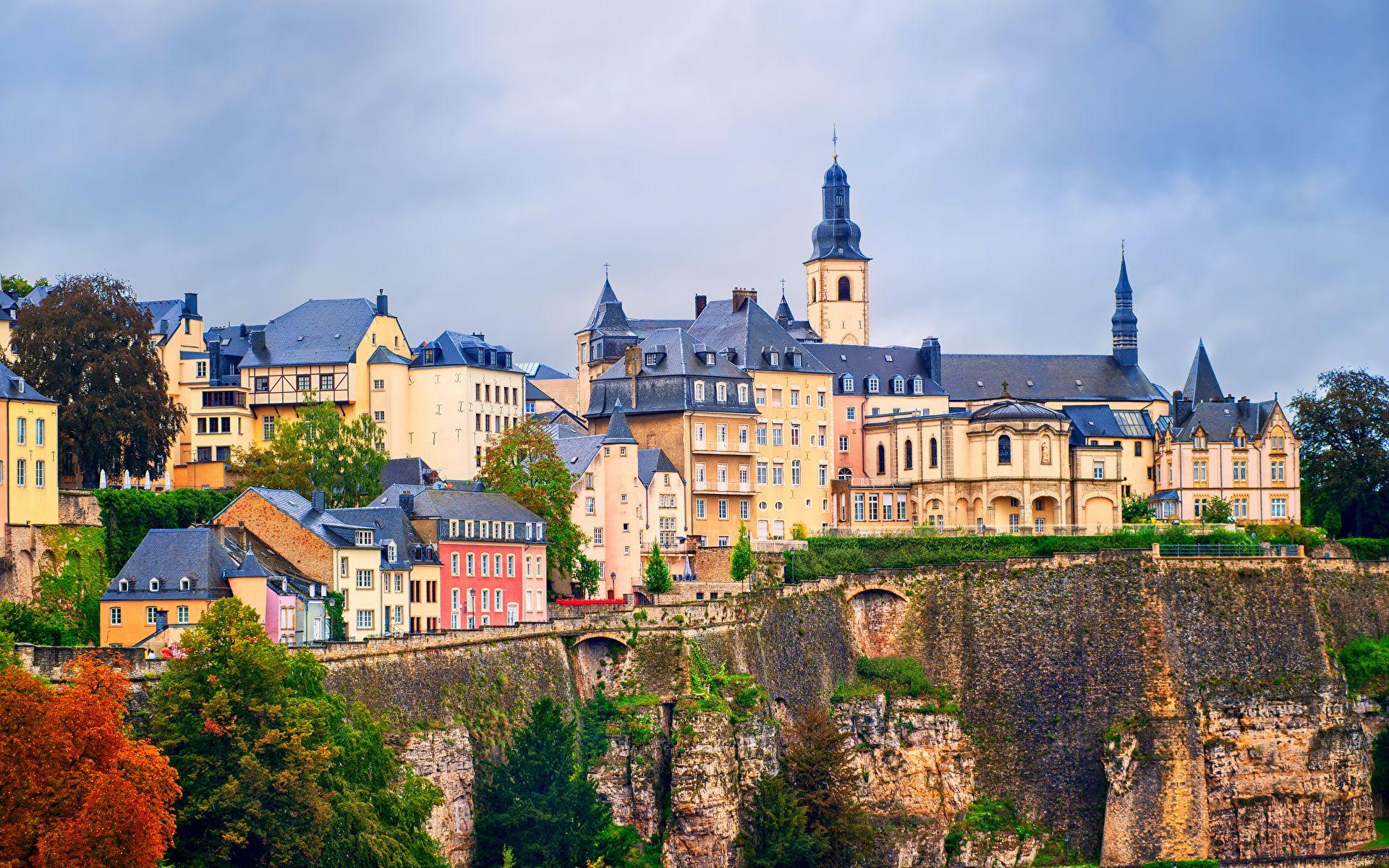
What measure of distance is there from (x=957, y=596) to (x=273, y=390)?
29997 mm

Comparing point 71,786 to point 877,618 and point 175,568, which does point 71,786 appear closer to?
point 175,568

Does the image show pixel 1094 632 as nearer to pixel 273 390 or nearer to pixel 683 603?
pixel 683 603

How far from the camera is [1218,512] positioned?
114688 millimetres

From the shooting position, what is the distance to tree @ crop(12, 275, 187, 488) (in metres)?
90.3

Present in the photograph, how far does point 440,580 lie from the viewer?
289 ft

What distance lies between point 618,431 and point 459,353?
434 inches

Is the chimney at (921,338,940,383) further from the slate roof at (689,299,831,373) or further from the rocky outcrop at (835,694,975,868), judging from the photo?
the rocky outcrop at (835,694,975,868)

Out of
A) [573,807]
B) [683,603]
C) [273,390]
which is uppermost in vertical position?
[273,390]

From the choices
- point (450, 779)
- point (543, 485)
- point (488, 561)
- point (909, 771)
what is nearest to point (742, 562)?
point (543, 485)

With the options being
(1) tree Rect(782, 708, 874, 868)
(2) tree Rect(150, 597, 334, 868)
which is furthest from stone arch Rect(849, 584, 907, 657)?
(2) tree Rect(150, 597, 334, 868)

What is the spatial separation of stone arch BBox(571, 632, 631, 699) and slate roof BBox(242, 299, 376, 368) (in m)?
23.7

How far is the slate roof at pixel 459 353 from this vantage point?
109 meters

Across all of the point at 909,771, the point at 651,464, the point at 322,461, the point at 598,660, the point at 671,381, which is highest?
Answer: the point at 671,381

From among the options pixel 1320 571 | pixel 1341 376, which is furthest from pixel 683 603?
pixel 1341 376
